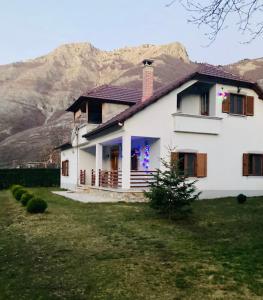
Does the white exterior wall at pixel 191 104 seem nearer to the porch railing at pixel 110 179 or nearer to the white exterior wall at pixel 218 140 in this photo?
the white exterior wall at pixel 218 140

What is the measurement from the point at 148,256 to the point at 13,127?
8730cm

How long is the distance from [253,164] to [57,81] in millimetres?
121178

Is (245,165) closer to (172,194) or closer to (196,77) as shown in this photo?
(196,77)

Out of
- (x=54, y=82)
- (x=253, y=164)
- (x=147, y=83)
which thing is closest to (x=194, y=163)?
(x=253, y=164)

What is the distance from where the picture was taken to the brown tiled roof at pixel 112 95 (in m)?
22.7

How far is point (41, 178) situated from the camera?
33.3 metres

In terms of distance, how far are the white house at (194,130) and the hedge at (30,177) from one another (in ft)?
36.9

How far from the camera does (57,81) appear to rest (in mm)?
134875

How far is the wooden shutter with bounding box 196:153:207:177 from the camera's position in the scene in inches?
771

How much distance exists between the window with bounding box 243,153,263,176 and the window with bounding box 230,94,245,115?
2584 mm

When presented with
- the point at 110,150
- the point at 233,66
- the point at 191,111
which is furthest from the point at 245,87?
the point at 233,66

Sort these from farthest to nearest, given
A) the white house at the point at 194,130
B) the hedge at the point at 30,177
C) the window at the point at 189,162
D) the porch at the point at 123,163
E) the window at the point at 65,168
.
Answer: the hedge at the point at 30,177 < the window at the point at 65,168 < the window at the point at 189,162 < the white house at the point at 194,130 < the porch at the point at 123,163

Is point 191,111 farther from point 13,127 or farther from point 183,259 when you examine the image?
point 13,127

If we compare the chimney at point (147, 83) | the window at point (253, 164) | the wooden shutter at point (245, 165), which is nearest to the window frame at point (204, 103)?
the chimney at point (147, 83)
